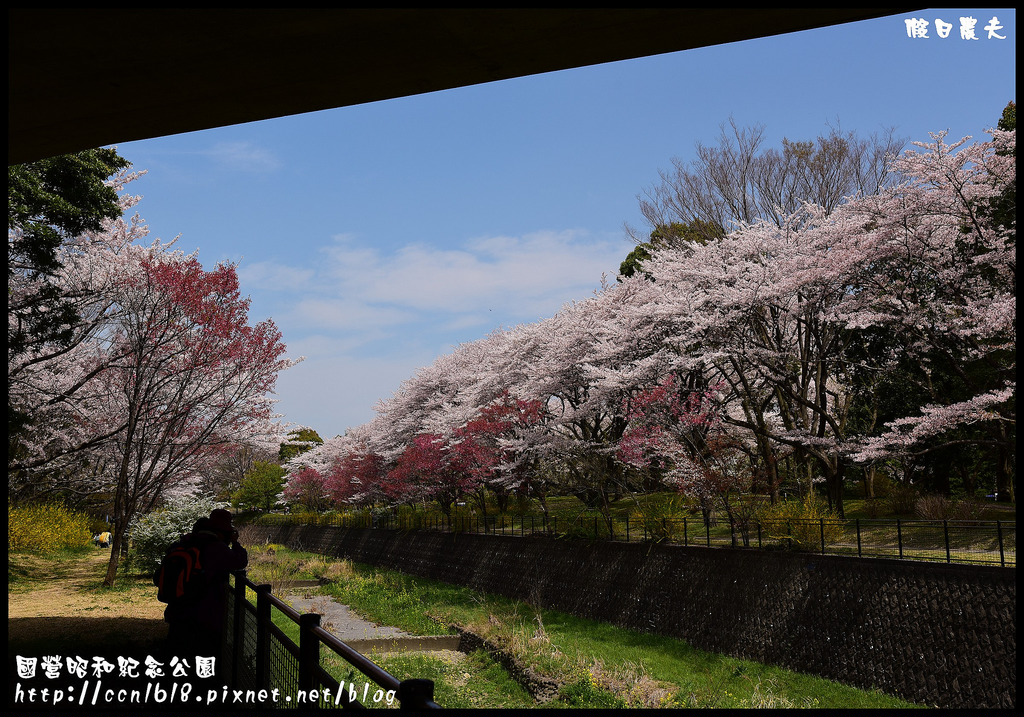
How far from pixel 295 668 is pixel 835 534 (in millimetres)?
12329

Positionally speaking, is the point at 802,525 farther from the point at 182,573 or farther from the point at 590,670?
the point at 182,573

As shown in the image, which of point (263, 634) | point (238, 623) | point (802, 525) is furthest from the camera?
point (802, 525)

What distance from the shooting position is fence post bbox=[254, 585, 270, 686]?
5.18 metres

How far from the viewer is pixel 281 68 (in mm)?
4152

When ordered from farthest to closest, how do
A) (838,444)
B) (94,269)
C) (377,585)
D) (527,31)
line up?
1. (377,585)
2. (94,269)
3. (838,444)
4. (527,31)

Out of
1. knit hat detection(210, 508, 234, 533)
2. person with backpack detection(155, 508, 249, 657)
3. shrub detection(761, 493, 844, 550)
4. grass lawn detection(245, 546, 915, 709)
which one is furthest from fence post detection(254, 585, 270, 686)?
shrub detection(761, 493, 844, 550)

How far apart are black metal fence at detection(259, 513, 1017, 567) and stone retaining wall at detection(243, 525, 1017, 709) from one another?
0.50 meters

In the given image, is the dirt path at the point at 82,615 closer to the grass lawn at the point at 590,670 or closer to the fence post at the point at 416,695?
the grass lawn at the point at 590,670

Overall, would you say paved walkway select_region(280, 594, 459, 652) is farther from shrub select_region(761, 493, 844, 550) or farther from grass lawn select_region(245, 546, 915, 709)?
shrub select_region(761, 493, 844, 550)

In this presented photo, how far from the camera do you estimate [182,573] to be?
6.03 metres

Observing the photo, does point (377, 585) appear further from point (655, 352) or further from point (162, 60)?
point (162, 60)

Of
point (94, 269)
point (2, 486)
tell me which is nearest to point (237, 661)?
point (2, 486)

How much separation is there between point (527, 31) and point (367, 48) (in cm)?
89

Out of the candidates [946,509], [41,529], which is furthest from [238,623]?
[41,529]
